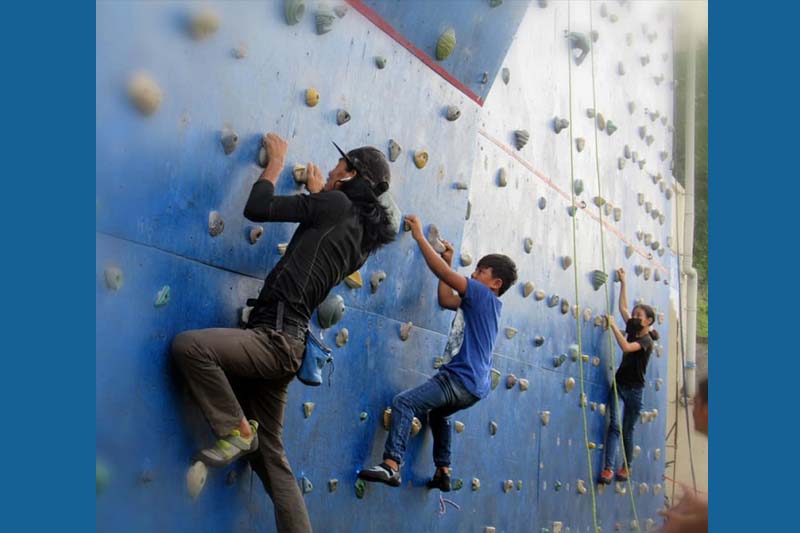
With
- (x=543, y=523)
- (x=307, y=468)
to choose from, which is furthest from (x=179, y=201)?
(x=543, y=523)

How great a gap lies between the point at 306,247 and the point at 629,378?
4.54m

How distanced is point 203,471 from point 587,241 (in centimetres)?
422

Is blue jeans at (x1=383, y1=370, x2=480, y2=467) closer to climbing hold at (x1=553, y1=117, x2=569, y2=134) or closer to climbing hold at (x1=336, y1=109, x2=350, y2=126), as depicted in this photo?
climbing hold at (x1=336, y1=109, x2=350, y2=126)

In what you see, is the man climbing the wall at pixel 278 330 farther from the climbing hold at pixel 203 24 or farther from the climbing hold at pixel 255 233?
the climbing hold at pixel 203 24

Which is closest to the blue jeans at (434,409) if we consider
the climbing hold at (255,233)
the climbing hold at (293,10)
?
the climbing hold at (255,233)

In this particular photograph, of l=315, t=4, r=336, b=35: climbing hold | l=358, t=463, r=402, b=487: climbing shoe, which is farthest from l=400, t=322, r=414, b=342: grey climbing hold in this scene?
l=315, t=4, r=336, b=35: climbing hold

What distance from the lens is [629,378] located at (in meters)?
7.44

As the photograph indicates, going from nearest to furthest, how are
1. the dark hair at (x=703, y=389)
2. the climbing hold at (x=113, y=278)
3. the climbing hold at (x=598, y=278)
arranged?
the climbing hold at (x=113, y=278) → the climbing hold at (x=598, y=278) → the dark hair at (x=703, y=389)

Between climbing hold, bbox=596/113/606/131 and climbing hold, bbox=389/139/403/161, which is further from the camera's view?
climbing hold, bbox=596/113/606/131

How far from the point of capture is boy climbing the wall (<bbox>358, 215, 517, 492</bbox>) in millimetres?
4367

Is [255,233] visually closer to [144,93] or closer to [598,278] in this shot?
[144,93]

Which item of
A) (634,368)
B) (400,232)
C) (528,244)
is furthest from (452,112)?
(634,368)

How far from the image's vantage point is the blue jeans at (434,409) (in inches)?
171

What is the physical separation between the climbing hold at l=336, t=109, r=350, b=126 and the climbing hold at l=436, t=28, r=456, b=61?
84 cm
